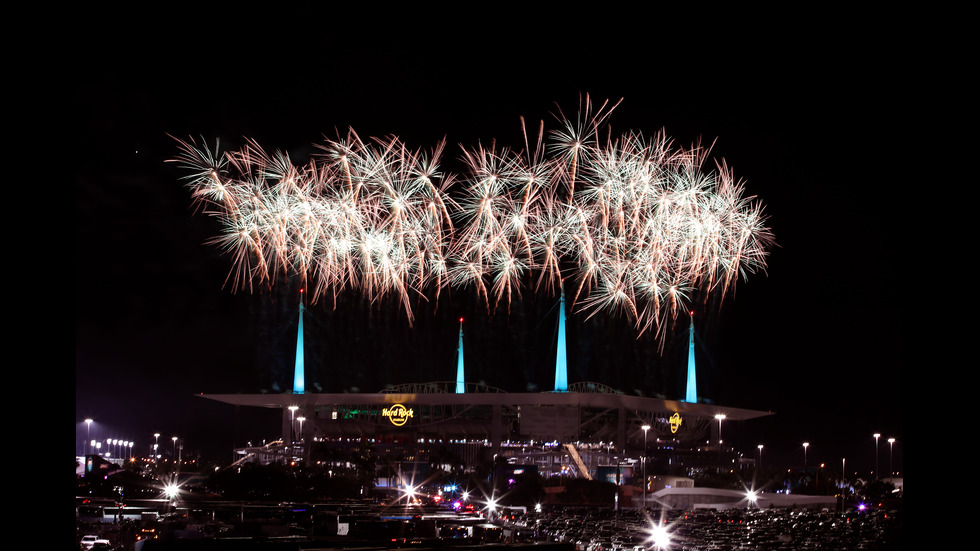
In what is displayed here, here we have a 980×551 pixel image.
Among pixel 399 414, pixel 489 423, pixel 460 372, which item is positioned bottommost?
pixel 489 423

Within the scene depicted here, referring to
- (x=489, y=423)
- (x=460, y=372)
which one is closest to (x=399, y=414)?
(x=460, y=372)

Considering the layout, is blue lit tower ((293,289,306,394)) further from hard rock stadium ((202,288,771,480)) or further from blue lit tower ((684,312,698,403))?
blue lit tower ((684,312,698,403))

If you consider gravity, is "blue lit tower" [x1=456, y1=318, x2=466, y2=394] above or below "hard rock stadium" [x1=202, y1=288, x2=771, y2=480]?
above

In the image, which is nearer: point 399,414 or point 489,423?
point 489,423

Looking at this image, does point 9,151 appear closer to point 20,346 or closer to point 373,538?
point 20,346

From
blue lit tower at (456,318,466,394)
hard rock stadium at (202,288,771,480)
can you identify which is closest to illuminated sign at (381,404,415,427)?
hard rock stadium at (202,288,771,480)

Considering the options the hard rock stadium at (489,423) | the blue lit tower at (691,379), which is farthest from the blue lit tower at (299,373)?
the blue lit tower at (691,379)

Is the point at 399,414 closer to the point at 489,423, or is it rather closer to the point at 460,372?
the point at 460,372

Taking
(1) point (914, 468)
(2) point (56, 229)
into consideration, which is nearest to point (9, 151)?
(2) point (56, 229)

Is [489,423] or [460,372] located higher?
[460,372]
